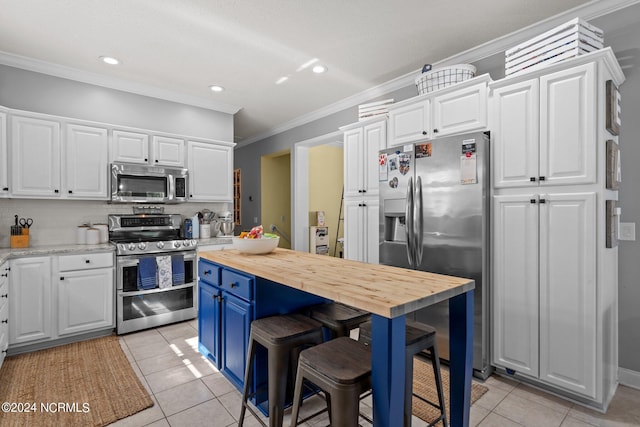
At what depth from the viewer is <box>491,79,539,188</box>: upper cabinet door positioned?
89.7 inches

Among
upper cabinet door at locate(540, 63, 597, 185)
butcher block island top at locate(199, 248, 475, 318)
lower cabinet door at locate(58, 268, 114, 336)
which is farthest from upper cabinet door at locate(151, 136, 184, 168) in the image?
upper cabinet door at locate(540, 63, 597, 185)

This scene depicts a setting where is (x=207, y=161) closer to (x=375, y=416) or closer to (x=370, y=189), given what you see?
→ (x=370, y=189)

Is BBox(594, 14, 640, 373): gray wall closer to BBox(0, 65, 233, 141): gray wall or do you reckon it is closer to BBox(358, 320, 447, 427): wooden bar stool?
BBox(358, 320, 447, 427): wooden bar stool

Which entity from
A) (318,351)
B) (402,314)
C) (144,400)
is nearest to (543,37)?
(402,314)

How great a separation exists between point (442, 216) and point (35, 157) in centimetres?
383

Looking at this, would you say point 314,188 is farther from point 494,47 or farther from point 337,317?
point 337,317

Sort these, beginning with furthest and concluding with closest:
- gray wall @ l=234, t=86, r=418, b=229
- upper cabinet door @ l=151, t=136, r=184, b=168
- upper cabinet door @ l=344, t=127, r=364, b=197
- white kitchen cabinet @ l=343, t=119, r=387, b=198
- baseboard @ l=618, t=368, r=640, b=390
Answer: gray wall @ l=234, t=86, r=418, b=229
upper cabinet door @ l=151, t=136, r=184, b=168
upper cabinet door @ l=344, t=127, r=364, b=197
white kitchen cabinet @ l=343, t=119, r=387, b=198
baseboard @ l=618, t=368, r=640, b=390

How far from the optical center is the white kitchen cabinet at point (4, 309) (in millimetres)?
2527

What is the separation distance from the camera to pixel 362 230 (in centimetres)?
350

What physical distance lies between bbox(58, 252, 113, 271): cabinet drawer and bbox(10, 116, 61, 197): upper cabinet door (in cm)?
72

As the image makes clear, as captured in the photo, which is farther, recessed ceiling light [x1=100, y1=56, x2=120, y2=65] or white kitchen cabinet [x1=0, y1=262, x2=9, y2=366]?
recessed ceiling light [x1=100, y1=56, x2=120, y2=65]

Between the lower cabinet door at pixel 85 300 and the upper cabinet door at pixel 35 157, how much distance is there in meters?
0.91

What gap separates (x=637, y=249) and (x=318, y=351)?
2382mm

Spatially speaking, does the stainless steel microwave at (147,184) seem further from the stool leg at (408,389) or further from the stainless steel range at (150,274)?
the stool leg at (408,389)
